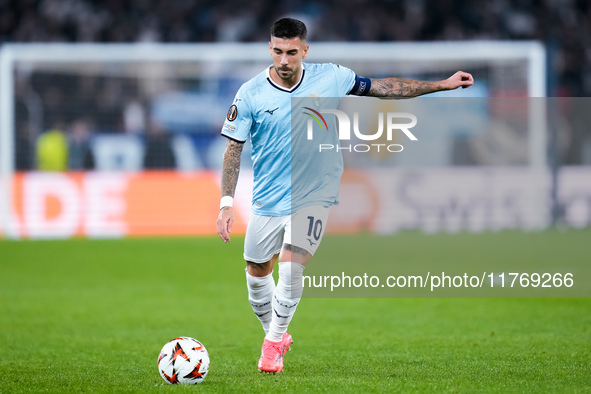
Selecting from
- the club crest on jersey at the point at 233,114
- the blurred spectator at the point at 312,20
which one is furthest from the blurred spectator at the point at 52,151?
the club crest on jersey at the point at 233,114

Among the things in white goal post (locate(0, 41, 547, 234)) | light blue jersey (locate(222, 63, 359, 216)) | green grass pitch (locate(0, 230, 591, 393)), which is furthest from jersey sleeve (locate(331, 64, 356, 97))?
white goal post (locate(0, 41, 547, 234))

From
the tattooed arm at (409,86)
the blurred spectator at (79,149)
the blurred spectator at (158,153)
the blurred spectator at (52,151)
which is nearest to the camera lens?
the tattooed arm at (409,86)

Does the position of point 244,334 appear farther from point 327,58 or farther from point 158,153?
point 327,58

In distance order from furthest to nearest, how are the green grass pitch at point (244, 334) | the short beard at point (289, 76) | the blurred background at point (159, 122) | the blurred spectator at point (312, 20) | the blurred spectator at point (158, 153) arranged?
1. the blurred spectator at point (312, 20)
2. the blurred spectator at point (158, 153)
3. the blurred background at point (159, 122)
4. the short beard at point (289, 76)
5. the green grass pitch at point (244, 334)

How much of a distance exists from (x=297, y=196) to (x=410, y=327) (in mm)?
2750

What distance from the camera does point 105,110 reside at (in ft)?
63.2

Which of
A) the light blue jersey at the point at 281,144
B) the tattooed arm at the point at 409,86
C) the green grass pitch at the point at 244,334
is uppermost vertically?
the tattooed arm at the point at 409,86

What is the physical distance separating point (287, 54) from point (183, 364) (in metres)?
2.14

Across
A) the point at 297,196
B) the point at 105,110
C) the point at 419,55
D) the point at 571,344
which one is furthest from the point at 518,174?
the point at 297,196

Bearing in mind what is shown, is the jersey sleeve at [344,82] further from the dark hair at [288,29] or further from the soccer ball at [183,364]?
the soccer ball at [183,364]

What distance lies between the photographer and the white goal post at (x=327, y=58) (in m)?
18.3

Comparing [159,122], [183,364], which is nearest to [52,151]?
[159,122]

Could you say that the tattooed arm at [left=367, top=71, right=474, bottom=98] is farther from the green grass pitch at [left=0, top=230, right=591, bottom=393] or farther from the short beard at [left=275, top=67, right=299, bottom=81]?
the green grass pitch at [left=0, top=230, right=591, bottom=393]

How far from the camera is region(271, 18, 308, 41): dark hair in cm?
596
